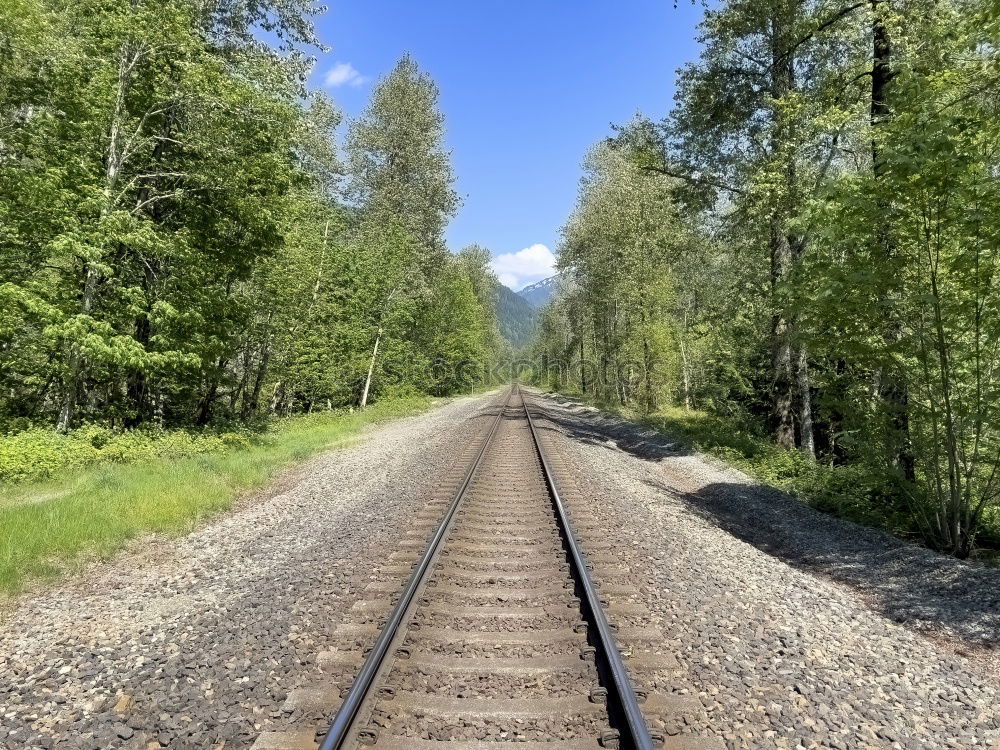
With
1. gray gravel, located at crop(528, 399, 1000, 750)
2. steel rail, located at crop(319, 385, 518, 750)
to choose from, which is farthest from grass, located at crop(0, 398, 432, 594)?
gray gravel, located at crop(528, 399, 1000, 750)

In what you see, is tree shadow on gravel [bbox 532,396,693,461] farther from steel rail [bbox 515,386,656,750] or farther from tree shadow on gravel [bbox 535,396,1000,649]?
steel rail [bbox 515,386,656,750]

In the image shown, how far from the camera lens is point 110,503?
8312mm

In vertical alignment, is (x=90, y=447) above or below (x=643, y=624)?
above

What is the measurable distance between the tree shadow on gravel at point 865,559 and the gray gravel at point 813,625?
0.02 meters

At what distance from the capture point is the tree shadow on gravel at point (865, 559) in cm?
559

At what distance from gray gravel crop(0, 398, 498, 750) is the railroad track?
0.35m

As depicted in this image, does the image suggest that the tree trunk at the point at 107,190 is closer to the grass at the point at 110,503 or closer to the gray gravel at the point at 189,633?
the grass at the point at 110,503

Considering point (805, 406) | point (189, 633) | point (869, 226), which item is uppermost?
point (869, 226)

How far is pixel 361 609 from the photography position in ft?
16.4

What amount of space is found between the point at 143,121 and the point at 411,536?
12123 millimetres

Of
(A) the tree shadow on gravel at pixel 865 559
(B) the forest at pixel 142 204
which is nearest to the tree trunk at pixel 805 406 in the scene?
(A) the tree shadow on gravel at pixel 865 559

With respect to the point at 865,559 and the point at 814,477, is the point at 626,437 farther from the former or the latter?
the point at 865,559

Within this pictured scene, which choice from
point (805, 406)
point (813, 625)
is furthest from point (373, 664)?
point (805, 406)

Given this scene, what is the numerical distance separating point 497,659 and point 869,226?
763cm
